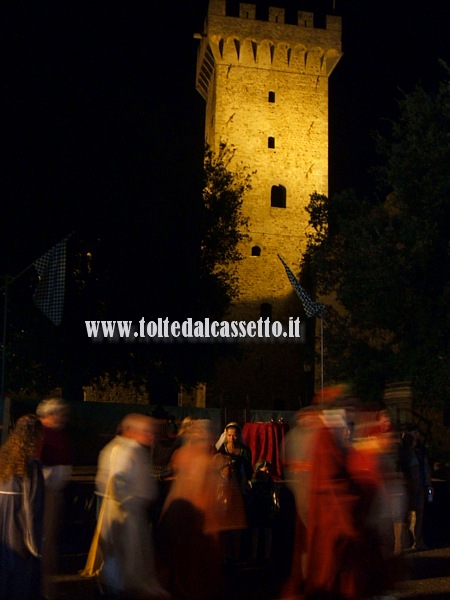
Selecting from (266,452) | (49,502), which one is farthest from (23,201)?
(49,502)

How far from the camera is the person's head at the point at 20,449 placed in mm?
5352

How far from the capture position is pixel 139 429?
16.8 feet

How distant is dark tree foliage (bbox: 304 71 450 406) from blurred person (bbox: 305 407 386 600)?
42.9ft

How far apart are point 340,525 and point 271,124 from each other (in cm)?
3056

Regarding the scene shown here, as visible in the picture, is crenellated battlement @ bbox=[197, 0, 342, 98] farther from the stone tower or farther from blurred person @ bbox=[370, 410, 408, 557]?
blurred person @ bbox=[370, 410, 408, 557]

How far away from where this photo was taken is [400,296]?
18.8 m

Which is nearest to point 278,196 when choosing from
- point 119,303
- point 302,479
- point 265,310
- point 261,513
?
point 265,310

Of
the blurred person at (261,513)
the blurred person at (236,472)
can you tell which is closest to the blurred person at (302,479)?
the blurred person at (236,472)

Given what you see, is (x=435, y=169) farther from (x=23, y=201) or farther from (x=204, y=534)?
(x=204, y=534)

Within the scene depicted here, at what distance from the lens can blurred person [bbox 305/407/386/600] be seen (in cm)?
483

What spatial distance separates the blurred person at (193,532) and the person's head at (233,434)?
2.66m

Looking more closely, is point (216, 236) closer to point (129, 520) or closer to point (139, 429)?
point (139, 429)

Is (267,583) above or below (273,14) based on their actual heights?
below

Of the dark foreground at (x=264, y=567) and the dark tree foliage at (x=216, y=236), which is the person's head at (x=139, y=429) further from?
the dark tree foliage at (x=216, y=236)
